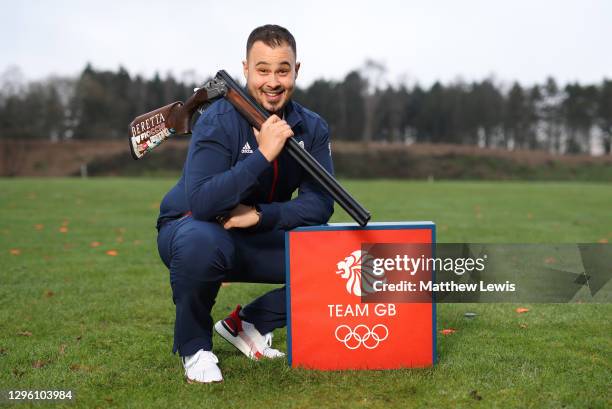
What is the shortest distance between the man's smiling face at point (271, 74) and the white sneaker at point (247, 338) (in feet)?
4.79

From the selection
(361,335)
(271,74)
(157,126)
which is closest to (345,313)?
(361,335)

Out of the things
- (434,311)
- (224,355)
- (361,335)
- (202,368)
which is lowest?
(224,355)

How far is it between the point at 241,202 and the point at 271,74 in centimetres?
80

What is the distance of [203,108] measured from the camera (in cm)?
414

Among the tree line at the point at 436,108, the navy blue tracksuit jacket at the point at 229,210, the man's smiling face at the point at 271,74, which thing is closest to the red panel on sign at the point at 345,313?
the navy blue tracksuit jacket at the point at 229,210

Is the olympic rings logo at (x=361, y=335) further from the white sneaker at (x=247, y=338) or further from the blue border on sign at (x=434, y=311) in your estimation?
the white sneaker at (x=247, y=338)

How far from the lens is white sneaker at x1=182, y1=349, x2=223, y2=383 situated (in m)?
3.60

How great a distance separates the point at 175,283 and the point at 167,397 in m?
0.64

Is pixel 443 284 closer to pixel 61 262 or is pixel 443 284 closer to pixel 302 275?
pixel 302 275

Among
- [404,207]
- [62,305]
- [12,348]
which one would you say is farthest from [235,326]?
[404,207]

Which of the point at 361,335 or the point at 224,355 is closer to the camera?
the point at 361,335

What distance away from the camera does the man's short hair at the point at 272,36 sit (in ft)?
12.3

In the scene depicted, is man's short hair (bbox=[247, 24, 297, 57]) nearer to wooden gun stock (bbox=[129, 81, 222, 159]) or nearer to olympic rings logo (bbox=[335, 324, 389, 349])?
wooden gun stock (bbox=[129, 81, 222, 159])

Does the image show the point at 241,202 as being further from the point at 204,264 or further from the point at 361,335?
the point at 361,335
